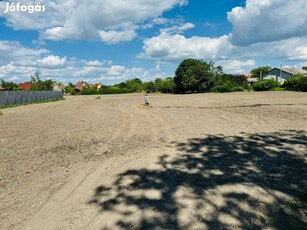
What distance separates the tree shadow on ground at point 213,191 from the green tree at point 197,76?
59666 millimetres

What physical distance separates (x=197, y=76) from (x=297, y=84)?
2286 cm

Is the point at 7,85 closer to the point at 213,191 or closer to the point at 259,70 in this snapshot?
the point at 213,191

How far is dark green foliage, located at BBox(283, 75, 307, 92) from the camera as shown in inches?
1837

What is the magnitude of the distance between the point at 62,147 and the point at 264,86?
56.2 m

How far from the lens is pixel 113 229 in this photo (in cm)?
343

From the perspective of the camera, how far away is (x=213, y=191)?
4.40m

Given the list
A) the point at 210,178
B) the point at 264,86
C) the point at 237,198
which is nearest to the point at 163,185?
the point at 210,178

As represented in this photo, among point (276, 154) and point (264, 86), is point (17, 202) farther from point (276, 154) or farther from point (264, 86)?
point (264, 86)

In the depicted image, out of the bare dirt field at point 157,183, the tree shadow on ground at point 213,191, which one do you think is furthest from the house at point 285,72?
the tree shadow on ground at point 213,191

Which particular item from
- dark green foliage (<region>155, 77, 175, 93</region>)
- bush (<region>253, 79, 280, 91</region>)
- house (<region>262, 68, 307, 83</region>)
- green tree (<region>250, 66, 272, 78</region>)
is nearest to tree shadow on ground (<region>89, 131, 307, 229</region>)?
bush (<region>253, 79, 280, 91</region>)

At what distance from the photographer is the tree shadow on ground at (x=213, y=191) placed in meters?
3.52

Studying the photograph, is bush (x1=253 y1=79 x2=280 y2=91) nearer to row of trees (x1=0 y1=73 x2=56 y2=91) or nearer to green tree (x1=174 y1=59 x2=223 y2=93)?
green tree (x1=174 y1=59 x2=223 y2=93)

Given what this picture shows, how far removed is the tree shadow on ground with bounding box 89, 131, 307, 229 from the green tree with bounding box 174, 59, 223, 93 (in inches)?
2349

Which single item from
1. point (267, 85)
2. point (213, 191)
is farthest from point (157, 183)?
point (267, 85)
